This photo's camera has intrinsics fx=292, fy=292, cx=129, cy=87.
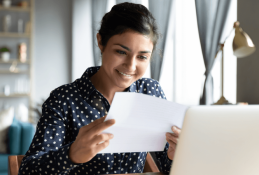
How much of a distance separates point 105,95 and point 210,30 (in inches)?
42.4

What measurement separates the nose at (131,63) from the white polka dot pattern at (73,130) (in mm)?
192

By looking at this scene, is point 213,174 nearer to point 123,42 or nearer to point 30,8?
point 123,42

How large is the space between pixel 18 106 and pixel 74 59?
1.27 meters

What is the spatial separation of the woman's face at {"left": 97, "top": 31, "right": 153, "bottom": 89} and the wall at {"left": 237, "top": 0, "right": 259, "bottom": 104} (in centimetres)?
83

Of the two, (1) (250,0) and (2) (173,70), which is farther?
(2) (173,70)

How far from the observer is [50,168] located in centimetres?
89

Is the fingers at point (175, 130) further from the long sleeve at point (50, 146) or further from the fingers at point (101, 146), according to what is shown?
the long sleeve at point (50, 146)

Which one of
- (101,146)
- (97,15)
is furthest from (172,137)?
(97,15)

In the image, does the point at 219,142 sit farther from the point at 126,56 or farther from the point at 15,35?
the point at 15,35

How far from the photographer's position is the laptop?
1.90 ft

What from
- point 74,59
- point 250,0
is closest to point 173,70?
point 250,0

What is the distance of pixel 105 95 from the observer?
125 cm

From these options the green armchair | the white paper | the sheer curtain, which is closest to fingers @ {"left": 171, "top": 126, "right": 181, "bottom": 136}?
the white paper

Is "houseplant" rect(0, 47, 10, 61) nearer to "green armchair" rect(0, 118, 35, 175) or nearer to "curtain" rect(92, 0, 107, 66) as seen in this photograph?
"curtain" rect(92, 0, 107, 66)
